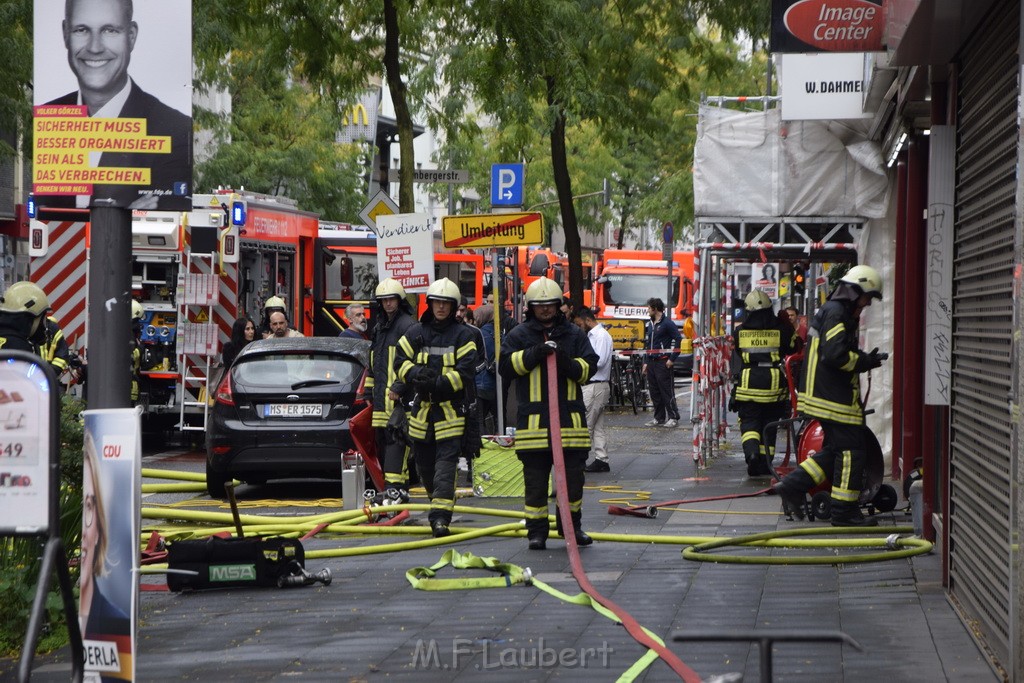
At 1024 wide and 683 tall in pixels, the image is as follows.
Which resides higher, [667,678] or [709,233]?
[709,233]

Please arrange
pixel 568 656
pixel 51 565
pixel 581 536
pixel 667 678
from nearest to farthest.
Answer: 1. pixel 51 565
2. pixel 667 678
3. pixel 568 656
4. pixel 581 536

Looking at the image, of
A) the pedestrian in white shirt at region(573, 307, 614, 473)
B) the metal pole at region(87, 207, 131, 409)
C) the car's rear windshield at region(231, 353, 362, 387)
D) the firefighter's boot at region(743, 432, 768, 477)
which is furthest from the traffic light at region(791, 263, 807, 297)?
the metal pole at region(87, 207, 131, 409)

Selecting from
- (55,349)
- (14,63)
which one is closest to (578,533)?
(55,349)

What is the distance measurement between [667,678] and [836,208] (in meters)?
10.6

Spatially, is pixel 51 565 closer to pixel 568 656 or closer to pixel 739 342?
pixel 568 656

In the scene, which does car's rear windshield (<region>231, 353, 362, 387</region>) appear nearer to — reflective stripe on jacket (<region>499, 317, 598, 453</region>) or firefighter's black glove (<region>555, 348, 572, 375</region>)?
reflective stripe on jacket (<region>499, 317, 598, 453</region>)

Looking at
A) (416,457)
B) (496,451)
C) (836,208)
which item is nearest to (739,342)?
(836,208)

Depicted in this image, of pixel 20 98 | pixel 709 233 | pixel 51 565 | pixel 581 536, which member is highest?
pixel 20 98

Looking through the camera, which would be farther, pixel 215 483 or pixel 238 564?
pixel 215 483

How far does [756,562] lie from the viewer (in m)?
9.44

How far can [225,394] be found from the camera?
572 inches

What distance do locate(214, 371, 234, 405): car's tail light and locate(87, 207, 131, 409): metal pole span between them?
8.18m

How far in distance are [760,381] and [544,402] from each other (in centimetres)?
544

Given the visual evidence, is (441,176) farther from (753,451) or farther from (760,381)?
(753,451)
